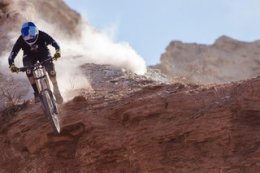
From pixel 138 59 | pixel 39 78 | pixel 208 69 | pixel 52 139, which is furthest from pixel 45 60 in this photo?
pixel 208 69

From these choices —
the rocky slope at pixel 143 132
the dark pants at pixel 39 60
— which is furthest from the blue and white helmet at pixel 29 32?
the rocky slope at pixel 143 132

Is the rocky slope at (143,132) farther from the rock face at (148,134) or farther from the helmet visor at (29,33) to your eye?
the helmet visor at (29,33)

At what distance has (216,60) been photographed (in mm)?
29156

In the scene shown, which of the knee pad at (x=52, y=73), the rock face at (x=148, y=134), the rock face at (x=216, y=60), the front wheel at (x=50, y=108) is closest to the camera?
the rock face at (x=148, y=134)

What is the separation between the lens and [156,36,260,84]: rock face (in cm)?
2788

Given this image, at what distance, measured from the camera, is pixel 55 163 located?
12.9 m

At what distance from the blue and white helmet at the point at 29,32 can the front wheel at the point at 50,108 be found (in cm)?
96

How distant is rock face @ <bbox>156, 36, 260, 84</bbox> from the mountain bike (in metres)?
14.2

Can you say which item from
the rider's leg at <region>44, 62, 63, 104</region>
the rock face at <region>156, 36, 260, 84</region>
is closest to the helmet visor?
the rider's leg at <region>44, 62, 63, 104</region>

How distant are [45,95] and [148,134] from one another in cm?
190

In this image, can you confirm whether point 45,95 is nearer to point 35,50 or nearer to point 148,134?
point 35,50

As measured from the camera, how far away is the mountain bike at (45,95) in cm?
1277

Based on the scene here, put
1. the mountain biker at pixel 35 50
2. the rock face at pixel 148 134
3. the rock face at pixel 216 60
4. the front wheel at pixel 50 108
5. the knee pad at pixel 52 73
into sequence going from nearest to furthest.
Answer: the rock face at pixel 148 134, the front wheel at pixel 50 108, the mountain biker at pixel 35 50, the knee pad at pixel 52 73, the rock face at pixel 216 60

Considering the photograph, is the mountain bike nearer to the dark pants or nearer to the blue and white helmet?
the dark pants
